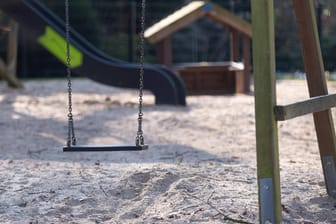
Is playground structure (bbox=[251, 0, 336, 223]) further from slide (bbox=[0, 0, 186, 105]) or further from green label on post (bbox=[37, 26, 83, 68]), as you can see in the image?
green label on post (bbox=[37, 26, 83, 68])

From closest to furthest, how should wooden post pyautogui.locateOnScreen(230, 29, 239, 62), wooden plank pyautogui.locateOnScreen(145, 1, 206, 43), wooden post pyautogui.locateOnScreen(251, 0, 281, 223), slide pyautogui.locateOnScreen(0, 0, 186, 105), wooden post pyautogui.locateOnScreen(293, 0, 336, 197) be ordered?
wooden post pyautogui.locateOnScreen(251, 0, 281, 223), wooden post pyautogui.locateOnScreen(293, 0, 336, 197), slide pyautogui.locateOnScreen(0, 0, 186, 105), wooden plank pyautogui.locateOnScreen(145, 1, 206, 43), wooden post pyautogui.locateOnScreen(230, 29, 239, 62)

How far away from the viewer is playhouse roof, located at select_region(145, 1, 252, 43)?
9.17m

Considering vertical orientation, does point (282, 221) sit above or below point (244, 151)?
below

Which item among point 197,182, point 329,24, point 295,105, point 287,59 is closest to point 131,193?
point 197,182

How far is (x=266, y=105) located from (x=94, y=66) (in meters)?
5.63

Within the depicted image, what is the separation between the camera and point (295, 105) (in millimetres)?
2863

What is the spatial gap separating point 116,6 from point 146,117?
9.37 metres

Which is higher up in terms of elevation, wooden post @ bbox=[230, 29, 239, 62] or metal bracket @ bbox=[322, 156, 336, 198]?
wooden post @ bbox=[230, 29, 239, 62]

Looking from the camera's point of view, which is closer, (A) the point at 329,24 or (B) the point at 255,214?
(B) the point at 255,214

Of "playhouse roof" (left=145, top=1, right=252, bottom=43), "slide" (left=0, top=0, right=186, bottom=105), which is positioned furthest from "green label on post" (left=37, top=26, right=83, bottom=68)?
"playhouse roof" (left=145, top=1, right=252, bottom=43)

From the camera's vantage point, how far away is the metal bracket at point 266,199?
2.68 metres

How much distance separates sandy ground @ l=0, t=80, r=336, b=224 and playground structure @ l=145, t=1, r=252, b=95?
2.24 meters

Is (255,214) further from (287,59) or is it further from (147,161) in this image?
(287,59)

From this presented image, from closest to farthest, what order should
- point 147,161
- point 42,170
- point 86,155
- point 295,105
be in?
point 295,105 → point 42,170 → point 147,161 → point 86,155
